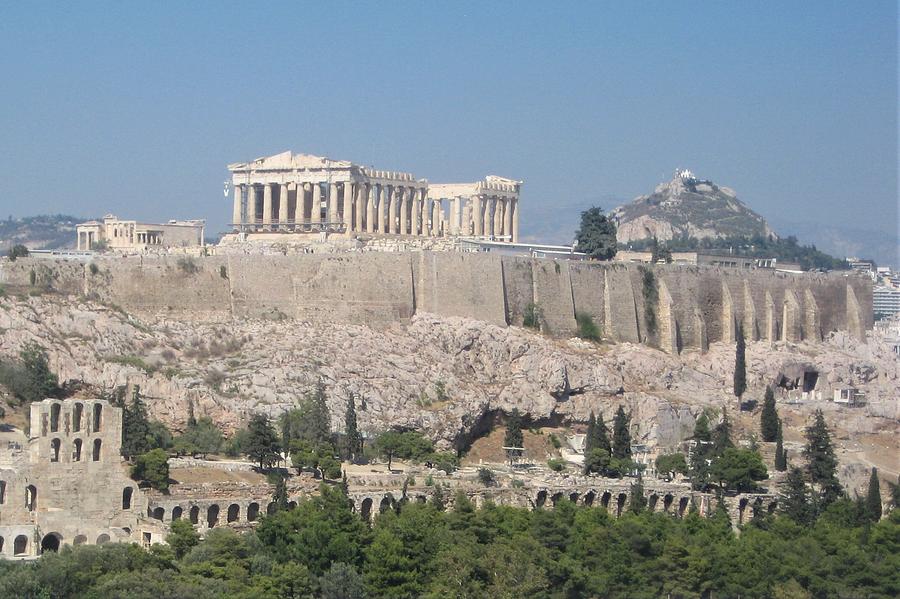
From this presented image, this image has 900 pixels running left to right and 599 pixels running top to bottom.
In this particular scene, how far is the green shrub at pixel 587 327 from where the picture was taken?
286ft

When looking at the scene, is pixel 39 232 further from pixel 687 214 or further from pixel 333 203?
pixel 333 203

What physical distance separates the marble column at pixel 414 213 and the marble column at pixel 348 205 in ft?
17.3

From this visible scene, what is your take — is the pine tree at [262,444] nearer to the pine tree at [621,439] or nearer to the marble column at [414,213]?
the pine tree at [621,439]

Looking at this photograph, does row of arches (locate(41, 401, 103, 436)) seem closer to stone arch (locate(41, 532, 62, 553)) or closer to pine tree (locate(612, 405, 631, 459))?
stone arch (locate(41, 532, 62, 553))

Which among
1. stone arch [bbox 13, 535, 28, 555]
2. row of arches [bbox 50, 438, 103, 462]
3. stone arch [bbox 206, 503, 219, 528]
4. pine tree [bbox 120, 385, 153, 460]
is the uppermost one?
pine tree [bbox 120, 385, 153, 460]

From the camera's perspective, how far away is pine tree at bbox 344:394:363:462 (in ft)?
220

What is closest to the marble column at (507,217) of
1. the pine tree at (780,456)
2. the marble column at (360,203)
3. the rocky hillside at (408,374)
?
the marble column at (360,203)

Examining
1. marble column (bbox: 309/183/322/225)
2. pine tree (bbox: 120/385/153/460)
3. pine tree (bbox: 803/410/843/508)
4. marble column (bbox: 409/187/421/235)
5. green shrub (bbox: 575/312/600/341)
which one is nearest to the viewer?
pine tree (bbox: 120/385/153/460)

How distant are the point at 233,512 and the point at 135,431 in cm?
423

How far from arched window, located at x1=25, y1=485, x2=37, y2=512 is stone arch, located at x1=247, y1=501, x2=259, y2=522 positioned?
6.90 metres

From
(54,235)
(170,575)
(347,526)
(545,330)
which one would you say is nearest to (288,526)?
(347,526)

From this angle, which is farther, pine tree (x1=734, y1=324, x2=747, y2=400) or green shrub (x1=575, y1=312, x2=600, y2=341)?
green shrub (x1=575, y1=312, x2=600, y2=341)

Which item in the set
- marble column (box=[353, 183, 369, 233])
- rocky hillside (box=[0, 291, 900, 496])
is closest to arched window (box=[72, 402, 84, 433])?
rocky hillside (box=[0, 291, 900, 496])

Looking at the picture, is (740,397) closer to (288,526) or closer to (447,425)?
(447,425)
